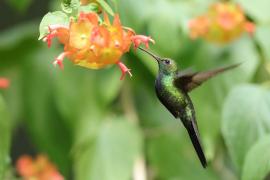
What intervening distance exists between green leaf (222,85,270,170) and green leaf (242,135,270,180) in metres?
0.12

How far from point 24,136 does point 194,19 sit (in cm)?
144

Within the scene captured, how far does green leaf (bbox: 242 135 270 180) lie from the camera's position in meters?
1.10

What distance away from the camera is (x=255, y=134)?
1311 mm

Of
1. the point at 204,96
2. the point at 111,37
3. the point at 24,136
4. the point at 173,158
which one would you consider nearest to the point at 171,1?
the point at 204,96

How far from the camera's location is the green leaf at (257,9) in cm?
163

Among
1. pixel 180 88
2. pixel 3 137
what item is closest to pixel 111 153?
pixel 3 137

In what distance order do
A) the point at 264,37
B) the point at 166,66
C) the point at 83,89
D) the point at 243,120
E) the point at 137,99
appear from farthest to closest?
1. the point at 137,99
2. the point at 83,89
3. the point at 264,37
4. the point at 243,120
5. the point at 166,66

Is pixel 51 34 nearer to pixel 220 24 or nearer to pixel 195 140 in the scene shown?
pixel 195 140

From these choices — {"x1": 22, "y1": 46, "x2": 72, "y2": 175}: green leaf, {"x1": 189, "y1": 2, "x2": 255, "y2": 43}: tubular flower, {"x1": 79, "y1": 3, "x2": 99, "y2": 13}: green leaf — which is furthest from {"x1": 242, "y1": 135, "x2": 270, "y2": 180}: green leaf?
{"x1": 22, "y1": 46, "x2": 72, "y2": 175}: green leaf

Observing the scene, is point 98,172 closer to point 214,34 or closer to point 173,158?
point 173,158

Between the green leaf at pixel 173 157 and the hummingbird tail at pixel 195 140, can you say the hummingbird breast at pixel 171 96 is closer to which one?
the hummingbird tail at pixel 195 140

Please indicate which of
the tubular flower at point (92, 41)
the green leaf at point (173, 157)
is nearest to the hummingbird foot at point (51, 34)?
the tubular flower at point (92, 41)

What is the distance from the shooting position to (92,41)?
36.5 inches

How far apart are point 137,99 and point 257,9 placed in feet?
1.67
